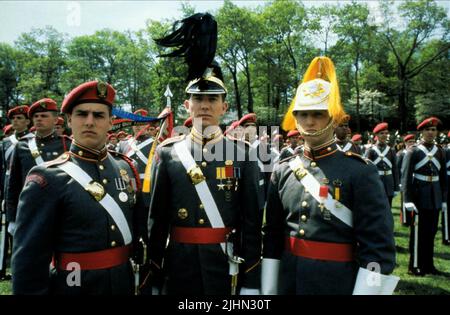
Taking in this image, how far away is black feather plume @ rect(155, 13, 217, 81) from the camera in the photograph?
3.22 metres

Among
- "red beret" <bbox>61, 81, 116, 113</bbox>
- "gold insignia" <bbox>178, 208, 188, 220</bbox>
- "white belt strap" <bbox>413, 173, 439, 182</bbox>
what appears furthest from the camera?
"white belt strap" <bbox>413, 173, 439, 182</bbox>

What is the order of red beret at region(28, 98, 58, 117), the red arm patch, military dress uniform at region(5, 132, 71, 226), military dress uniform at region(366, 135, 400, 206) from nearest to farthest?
the red arm patch < military dress uniform at region(5, 132, 71, 226) < red beret at region(28, 98, 58, 117) < military dress uniform at region(366, 135, 400, 206)

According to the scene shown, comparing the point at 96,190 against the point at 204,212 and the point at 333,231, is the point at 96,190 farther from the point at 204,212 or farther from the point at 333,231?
the point at 333,231

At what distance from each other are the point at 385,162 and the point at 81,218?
9.49 metres

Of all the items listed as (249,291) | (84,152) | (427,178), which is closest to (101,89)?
(84,152)

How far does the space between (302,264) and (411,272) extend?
16.4 ft

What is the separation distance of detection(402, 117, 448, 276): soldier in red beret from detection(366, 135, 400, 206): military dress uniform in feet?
9.79

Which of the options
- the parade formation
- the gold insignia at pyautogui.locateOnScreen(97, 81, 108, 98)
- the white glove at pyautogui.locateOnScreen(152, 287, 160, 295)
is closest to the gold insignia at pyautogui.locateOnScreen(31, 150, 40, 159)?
the parade formation

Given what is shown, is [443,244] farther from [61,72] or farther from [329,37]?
[61,72]

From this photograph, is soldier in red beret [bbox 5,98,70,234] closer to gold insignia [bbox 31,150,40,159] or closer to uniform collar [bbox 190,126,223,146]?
gold insignia [bbox 31,150,40,159]

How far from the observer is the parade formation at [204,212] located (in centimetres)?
259

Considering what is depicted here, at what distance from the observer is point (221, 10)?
40156mm

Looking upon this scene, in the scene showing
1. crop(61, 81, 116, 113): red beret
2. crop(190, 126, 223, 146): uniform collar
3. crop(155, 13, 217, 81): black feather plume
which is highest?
crop(155, 13, 217, 81): black feather plume

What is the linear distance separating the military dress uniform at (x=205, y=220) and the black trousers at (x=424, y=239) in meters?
4.82
